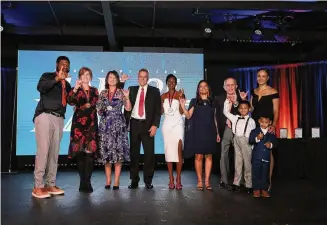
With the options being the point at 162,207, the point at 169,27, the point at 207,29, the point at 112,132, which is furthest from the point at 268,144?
the point at 169,27

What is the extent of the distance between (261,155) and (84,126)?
6.31ft

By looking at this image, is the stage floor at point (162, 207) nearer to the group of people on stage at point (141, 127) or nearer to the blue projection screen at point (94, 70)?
the group of people on stage at point (141, 127)

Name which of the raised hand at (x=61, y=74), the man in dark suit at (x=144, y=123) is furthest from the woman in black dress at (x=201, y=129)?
the raised hand at (x=61, y=74)

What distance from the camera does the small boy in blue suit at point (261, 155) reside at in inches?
138

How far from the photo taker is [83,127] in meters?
3.63

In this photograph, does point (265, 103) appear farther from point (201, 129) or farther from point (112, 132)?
point (112, 132)

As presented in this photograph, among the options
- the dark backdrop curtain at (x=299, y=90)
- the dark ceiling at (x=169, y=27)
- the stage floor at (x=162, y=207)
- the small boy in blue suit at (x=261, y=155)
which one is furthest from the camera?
the dark backdrop curtain at (x=299, y=90)

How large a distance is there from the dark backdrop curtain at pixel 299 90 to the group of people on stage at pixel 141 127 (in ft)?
11.7

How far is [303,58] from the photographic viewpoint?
7008mm

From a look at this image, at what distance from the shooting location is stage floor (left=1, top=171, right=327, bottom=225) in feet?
8.23

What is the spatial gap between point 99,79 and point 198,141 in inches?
120

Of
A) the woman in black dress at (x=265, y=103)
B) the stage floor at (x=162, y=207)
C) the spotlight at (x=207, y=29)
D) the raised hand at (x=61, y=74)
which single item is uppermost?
the spotlight at (x=207, y=29)

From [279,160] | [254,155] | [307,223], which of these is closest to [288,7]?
[279,160]

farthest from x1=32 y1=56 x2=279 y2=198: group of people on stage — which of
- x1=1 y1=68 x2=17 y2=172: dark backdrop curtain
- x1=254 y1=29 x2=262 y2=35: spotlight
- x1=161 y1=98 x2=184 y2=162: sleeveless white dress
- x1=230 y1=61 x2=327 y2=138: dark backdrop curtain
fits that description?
x1=230 y1=61 x2=327 y2=138: dark backdrop curtain
